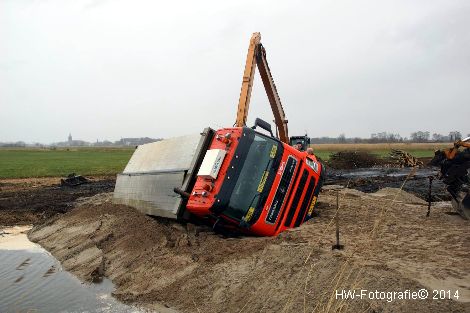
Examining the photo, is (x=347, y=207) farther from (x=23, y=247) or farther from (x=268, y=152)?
(x=23, y=247)

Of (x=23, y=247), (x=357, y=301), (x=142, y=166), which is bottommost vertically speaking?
(x=23, y=247)

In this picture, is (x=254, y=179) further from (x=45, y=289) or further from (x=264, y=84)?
(x=264, y=84)

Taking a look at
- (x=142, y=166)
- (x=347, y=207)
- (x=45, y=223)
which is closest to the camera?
(x=347, y=207)

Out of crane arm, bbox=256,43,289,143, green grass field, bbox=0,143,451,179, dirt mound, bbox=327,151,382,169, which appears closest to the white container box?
crane arm, bbox=256,43,289,143

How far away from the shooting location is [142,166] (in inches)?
506

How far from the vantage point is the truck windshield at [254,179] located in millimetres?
8461

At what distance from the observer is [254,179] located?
872 cm

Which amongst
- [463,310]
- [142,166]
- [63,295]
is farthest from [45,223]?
[463,310]

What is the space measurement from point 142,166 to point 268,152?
5.22 meters

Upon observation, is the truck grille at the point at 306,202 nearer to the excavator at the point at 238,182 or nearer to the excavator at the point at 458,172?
the excavator at the point at 238,182

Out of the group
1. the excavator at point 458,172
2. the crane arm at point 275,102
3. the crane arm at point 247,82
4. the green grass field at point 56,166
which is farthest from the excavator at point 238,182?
the green grass field at point 56,166

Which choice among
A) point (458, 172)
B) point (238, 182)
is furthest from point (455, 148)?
point (238, 182)

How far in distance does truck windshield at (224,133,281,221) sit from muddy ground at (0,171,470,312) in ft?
2.14

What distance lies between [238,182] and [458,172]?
501 cm
